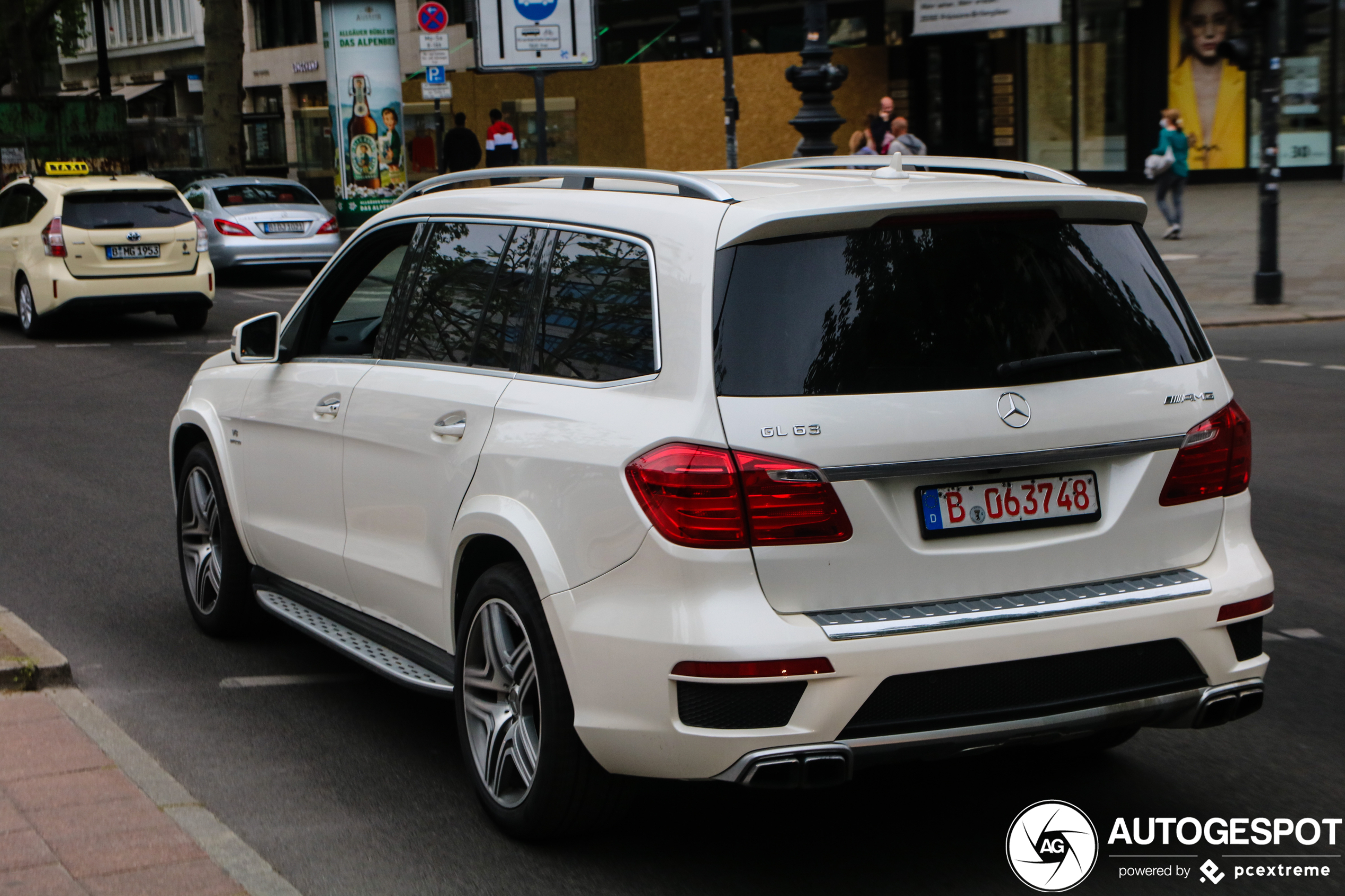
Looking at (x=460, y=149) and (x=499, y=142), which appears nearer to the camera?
(x=460, y=149)

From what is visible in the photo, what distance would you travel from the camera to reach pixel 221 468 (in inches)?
241

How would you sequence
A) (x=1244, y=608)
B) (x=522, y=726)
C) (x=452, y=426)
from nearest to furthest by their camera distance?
(x=1244, y=608) < (x=522, y=726) < (x=452, y=426)

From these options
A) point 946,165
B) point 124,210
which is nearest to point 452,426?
point 946,165

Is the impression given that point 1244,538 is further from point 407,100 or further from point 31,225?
point 407,100

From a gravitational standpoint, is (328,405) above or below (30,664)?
above

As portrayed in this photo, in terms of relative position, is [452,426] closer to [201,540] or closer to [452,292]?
[452,292]

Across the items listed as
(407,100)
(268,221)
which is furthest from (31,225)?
(407,100)

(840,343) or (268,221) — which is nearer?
(840,343)

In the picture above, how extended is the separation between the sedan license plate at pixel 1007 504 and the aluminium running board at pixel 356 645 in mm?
1488

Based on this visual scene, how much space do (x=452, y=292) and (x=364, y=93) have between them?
2498 centimetres

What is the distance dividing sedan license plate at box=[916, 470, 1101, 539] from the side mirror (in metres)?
2.76

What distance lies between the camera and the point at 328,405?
5.27 m

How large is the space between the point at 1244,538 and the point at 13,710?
11.9ft

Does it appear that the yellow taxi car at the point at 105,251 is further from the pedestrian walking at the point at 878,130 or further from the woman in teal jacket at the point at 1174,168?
the woman in teal jacket at the point at 1174,168
